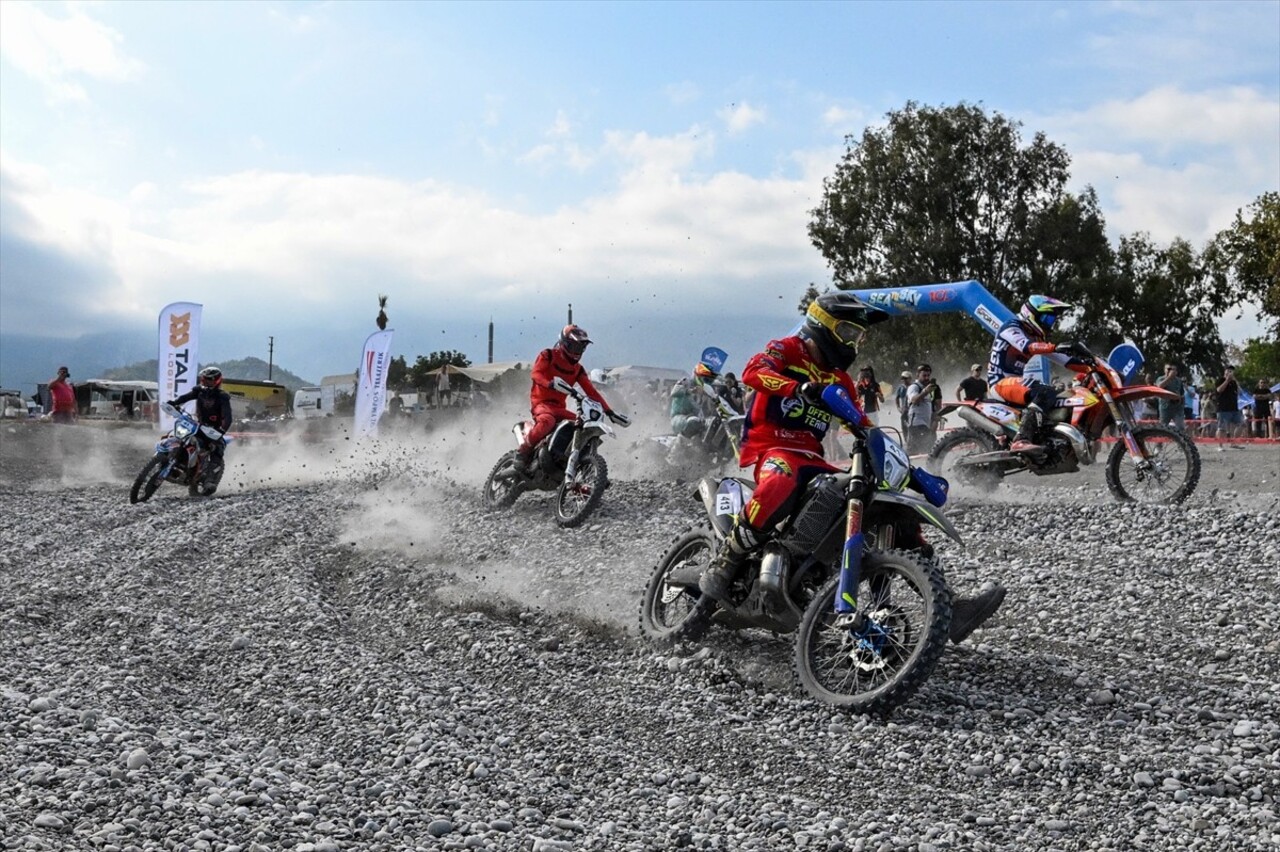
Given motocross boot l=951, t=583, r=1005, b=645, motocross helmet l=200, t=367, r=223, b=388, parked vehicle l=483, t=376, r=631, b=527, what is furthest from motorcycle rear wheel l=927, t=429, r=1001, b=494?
motocross helmet l=200, t=367, r=223, b=388

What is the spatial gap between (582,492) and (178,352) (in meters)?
14.5

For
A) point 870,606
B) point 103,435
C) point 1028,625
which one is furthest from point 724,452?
point 103,435

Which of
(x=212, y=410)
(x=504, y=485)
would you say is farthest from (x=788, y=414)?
(x=212, y=410)

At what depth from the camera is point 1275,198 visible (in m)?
34.3

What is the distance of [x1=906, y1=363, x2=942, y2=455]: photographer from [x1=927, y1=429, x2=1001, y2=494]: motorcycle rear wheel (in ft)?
20.7

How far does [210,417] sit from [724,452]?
7.20 metres

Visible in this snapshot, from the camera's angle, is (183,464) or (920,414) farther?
(920,414)

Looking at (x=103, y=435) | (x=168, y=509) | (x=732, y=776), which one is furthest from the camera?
(x=103, y=435)

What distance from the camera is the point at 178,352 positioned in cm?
2434

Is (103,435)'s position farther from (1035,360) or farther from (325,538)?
(1035,360)

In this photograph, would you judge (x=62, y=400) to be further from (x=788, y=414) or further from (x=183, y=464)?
(x=788, y=414)

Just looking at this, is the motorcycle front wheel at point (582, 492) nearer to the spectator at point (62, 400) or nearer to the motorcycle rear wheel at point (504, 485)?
the motorcycle rear wheel at point (504, 485)

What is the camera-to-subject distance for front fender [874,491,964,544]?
19.9 ft

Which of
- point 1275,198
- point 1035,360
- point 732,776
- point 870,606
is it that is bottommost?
point 732,776
